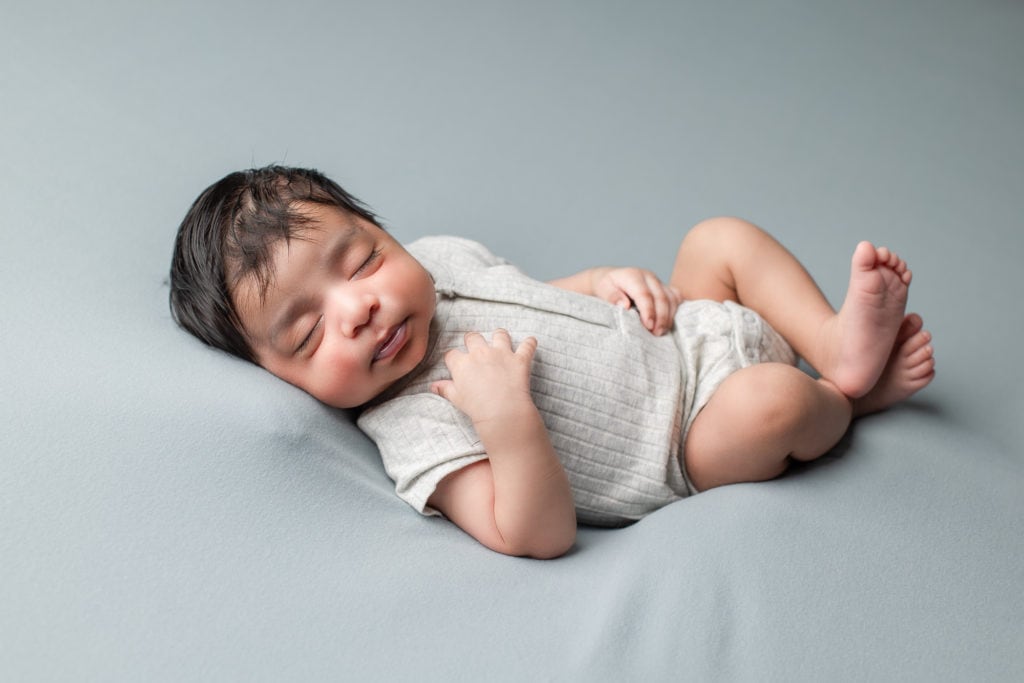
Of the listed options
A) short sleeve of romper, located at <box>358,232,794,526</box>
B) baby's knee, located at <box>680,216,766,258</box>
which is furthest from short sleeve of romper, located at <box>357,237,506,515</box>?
baby's knee, located at <box>680,216,766,258</box>

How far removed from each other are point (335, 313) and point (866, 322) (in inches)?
25.4

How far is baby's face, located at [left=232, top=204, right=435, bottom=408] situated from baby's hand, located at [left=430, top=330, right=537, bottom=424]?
2.3 inches

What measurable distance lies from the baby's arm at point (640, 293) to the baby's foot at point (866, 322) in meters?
0.23

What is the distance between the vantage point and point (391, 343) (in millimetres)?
1171

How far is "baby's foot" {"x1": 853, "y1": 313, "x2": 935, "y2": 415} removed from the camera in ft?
4.13

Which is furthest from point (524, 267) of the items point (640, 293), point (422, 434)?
point (422, 434)

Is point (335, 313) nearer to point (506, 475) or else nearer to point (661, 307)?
point (506, 475)

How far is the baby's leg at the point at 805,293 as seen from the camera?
1.18m

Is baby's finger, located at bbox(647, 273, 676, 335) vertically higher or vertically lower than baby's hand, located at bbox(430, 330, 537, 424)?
higher

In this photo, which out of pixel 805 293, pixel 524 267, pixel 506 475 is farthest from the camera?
pixel 524 267

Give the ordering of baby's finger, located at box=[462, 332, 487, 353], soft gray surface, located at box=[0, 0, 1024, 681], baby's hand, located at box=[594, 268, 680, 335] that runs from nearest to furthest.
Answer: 1. soft gray surface, located at box=[0, 0, 1024, 681]
2. baby's finger, located at box=[462, 332, 487, 353]
3. baby's hand, located at box=[594, 268, 680, 335]

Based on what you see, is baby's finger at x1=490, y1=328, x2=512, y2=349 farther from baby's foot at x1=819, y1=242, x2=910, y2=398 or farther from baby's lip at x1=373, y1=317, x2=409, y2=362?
baby's foot at x1=819, y1=242, x2=910, y2=398

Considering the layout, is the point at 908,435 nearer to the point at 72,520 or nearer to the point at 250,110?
the point at 72,520

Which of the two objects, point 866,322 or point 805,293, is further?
point 805,293
